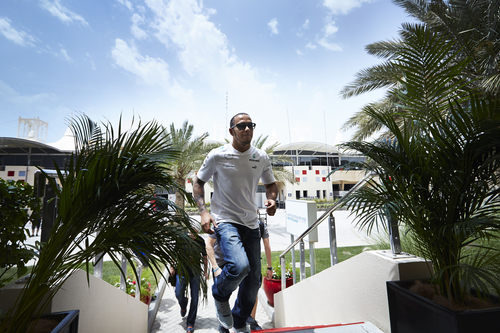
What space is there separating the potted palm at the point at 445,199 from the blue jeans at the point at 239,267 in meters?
1.05

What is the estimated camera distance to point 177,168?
14.0 m

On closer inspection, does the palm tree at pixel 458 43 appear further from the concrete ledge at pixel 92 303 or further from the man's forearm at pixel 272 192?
the concrete ledge at pixel 92 303

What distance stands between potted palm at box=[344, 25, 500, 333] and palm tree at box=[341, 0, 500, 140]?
4.86 meters

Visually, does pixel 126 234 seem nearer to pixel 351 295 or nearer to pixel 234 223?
pixel 234 223

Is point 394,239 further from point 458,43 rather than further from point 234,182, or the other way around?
point 458,43

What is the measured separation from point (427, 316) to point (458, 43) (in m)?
8.88

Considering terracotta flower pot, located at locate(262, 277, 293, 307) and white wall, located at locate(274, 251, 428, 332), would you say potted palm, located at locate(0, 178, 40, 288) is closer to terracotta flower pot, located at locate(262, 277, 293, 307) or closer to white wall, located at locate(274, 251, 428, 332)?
white wall, located at locate(274, 251, 428, 332)

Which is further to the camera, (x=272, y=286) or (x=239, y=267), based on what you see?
(x=272, y=286)

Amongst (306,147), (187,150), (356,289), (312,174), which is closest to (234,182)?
(356,289)

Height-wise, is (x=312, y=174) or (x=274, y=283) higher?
(x=312, y=174)

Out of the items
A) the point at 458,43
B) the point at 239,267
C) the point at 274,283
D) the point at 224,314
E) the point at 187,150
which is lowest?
the point at 274,283

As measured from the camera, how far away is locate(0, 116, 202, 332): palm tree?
1.32 m

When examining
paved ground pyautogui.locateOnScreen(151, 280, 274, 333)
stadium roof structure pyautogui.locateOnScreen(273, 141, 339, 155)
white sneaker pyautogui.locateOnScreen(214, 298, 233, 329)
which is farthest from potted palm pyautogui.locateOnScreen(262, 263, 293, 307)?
stadium roof structure pyautogui.locateOnScreen(273, 141, 339, 155)

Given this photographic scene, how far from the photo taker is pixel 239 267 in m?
2.22
